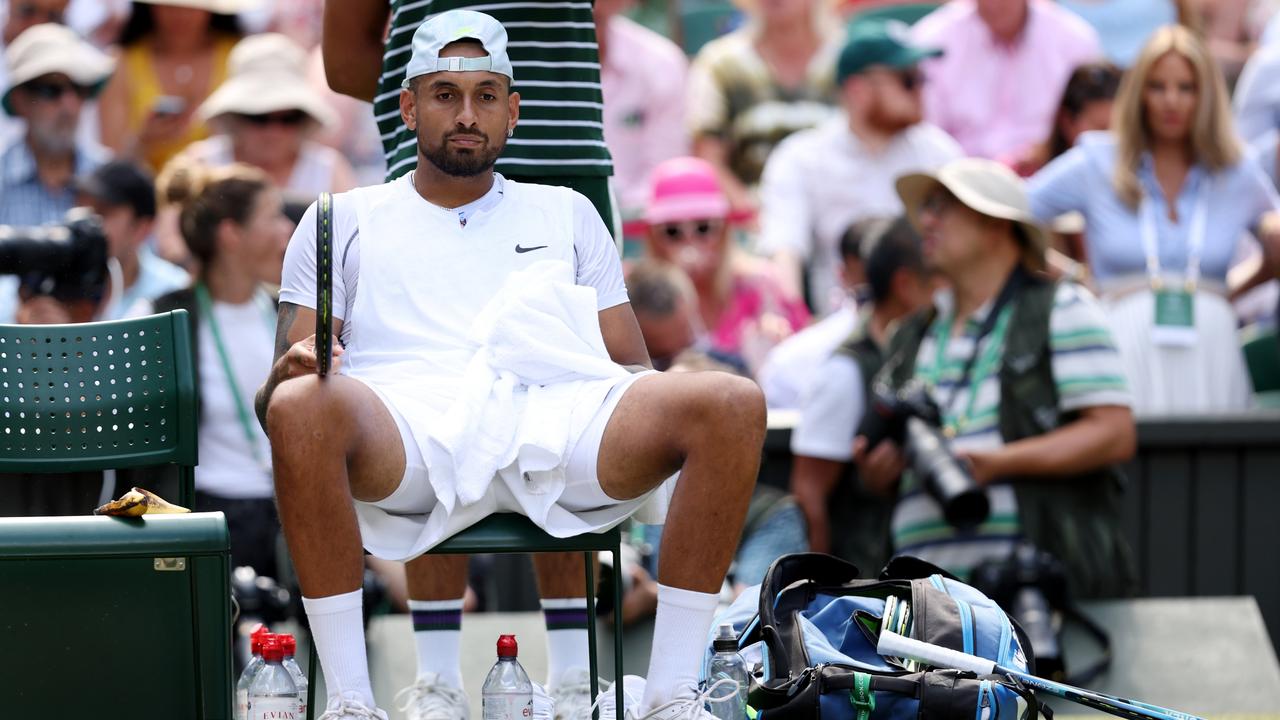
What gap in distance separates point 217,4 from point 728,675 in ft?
17.5

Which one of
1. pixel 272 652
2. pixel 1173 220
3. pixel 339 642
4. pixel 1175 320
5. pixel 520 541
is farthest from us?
pixel 1173 220

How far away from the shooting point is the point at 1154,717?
4070mm

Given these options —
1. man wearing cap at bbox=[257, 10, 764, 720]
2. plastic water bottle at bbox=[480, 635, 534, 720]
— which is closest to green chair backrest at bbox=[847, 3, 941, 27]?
man wearing cap at bbox=[257, 10, 764, 720]

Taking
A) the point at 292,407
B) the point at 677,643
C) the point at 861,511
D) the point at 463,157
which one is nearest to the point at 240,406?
the point at 861,511

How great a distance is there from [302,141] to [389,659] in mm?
2713

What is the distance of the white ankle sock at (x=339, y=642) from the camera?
3.82 metres

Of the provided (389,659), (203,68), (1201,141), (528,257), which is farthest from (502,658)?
(203,68)

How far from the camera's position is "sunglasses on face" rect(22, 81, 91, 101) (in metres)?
7.94

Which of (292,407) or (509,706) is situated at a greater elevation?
(292,407)

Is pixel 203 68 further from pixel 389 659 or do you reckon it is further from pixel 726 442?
pixel 726 442

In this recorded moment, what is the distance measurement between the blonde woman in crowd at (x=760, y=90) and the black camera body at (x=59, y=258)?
3.16m

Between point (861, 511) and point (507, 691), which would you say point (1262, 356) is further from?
point (507, 691)

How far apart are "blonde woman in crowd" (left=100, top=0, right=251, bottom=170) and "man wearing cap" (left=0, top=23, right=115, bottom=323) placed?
488 millimetres

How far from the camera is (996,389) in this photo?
6.30 m
